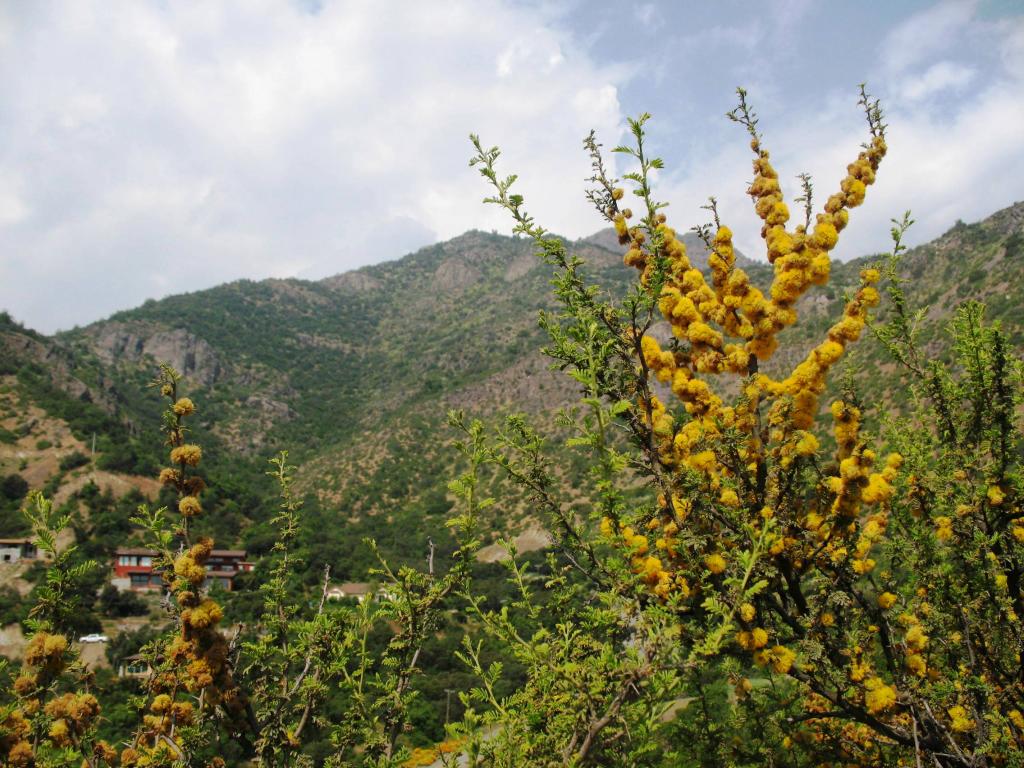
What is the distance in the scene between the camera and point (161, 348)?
4719 inches

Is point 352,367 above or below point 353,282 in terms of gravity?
below

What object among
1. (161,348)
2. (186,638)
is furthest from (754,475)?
(161,348)

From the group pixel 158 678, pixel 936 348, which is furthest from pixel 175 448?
pixel 936 348

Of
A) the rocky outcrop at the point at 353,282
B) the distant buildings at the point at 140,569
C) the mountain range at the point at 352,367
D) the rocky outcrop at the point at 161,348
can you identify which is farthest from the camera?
the rocky outcrop at the point at 353,282

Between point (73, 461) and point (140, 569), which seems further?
point (73, 461)

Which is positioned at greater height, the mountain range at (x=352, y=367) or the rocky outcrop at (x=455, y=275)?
the rocky outcrop at (x=455, y=275)

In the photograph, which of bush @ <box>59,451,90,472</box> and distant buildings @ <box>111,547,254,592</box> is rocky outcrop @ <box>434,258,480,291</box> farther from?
distant buildings @ <box>111,547,254,592</box>

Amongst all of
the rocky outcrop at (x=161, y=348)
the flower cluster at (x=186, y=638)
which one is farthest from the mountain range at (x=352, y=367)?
the flower cluster at (x=186, y=638)

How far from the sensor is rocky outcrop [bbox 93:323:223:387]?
378ft

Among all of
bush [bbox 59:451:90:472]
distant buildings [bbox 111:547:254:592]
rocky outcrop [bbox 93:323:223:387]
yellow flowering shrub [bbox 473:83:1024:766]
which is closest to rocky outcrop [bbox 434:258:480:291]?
rocky outcrop [bbox 93:323:223:387]

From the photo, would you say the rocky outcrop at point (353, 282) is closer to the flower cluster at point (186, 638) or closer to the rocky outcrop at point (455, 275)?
the rocky outcrop at point (455, 275)

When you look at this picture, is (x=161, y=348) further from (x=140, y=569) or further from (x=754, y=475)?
(x=754, y=475)

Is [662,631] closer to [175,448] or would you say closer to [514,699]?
[514,699]

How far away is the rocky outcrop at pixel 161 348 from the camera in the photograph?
115250 mm
